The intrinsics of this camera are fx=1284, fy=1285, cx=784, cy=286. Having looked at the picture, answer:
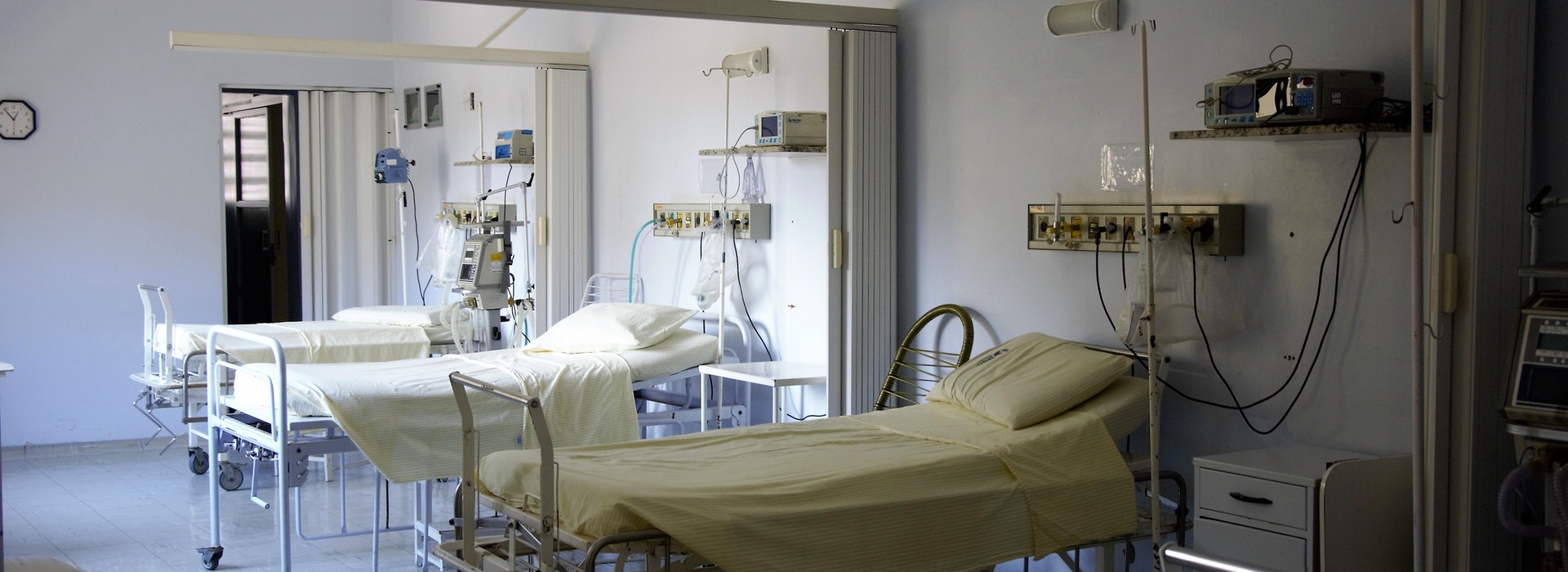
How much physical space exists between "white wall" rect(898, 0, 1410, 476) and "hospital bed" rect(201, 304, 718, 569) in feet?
4.15

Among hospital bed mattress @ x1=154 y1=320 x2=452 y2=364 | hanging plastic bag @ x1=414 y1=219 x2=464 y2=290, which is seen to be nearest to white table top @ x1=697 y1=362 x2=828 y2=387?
hospital bed mattress @ x1=154 y1=320 x2=452 y2=364

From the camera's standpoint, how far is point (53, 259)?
8039mm

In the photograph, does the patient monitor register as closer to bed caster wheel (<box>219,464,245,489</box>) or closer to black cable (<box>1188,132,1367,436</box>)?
bed caster wheel (<box>219,464,245,489</box>)

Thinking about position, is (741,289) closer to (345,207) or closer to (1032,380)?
(1032,380)

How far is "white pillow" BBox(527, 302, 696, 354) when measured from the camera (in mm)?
5785

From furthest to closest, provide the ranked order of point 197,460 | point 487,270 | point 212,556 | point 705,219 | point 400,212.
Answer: point 400,212 → point 197,460 → point 487,270 → point 705,219 → point 212,556

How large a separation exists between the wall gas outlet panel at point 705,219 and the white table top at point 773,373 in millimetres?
654

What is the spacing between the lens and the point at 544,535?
3271 millimetres

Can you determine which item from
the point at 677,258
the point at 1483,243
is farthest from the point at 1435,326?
the point at 677,258

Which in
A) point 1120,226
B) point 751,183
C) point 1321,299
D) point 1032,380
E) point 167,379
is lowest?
point 167,379

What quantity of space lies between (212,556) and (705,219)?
259 centimetres

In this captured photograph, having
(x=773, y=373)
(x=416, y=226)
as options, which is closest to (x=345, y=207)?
(x=416, y=226)

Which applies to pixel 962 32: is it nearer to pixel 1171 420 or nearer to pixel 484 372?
pixel 1171 420

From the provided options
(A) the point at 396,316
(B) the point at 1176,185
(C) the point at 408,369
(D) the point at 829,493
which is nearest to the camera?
(D) the point at 829,493
